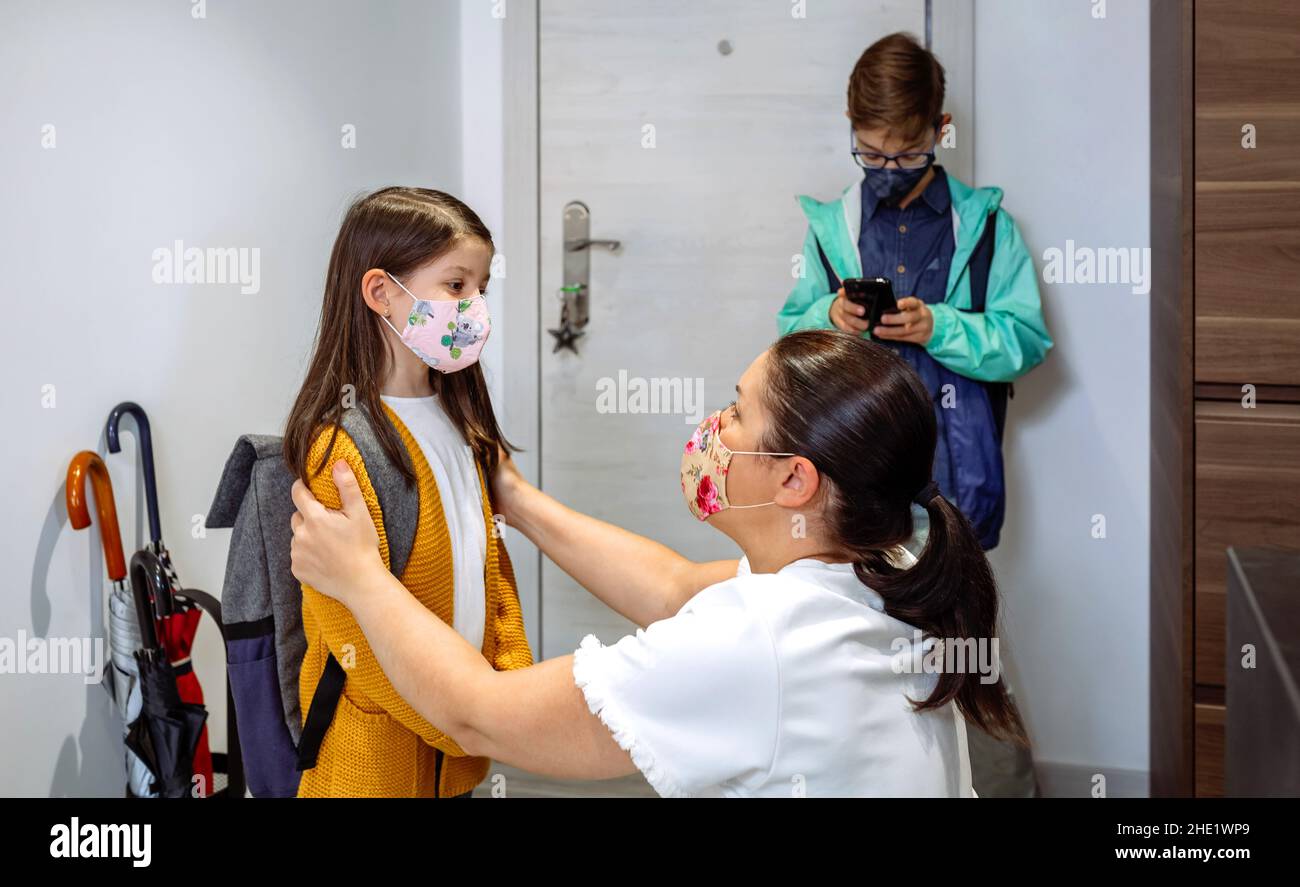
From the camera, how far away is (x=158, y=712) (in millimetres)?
1920

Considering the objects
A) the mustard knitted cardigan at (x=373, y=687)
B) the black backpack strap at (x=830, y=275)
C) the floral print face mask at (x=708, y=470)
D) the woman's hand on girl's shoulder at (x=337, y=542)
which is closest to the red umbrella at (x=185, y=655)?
the mustard knitted cardigan at (x=373, y=687)

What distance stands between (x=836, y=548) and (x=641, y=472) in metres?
1.96

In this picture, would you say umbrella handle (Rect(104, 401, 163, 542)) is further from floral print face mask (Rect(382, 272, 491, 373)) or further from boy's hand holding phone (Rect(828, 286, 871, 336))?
boy's hand holding phone (Rect(828, 286, 871, 336))

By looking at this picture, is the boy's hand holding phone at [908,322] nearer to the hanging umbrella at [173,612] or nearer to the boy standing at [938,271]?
the boy standing at [938,271]

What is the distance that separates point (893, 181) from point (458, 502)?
147 cm

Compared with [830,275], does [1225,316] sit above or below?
below

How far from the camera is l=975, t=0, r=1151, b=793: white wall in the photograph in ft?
9.07

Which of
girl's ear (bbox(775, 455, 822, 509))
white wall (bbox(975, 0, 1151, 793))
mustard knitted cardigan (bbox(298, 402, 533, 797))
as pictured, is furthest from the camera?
white wall (bbox(975, 0, 1151, 793))

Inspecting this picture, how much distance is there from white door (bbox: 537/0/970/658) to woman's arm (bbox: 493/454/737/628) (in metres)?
1.53

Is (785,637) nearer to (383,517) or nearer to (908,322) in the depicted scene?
(383,517)

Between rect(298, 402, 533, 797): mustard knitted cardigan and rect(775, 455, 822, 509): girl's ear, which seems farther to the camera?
rect(298, 402, 533, 797): mustard knitted cardigan

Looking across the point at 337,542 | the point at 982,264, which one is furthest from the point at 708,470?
the point at 982,264

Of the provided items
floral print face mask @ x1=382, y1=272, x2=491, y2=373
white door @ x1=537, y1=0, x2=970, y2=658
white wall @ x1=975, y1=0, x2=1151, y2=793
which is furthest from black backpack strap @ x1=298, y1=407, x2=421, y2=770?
white wall @ x1=975, y1=0, x2=1151, y2=793
